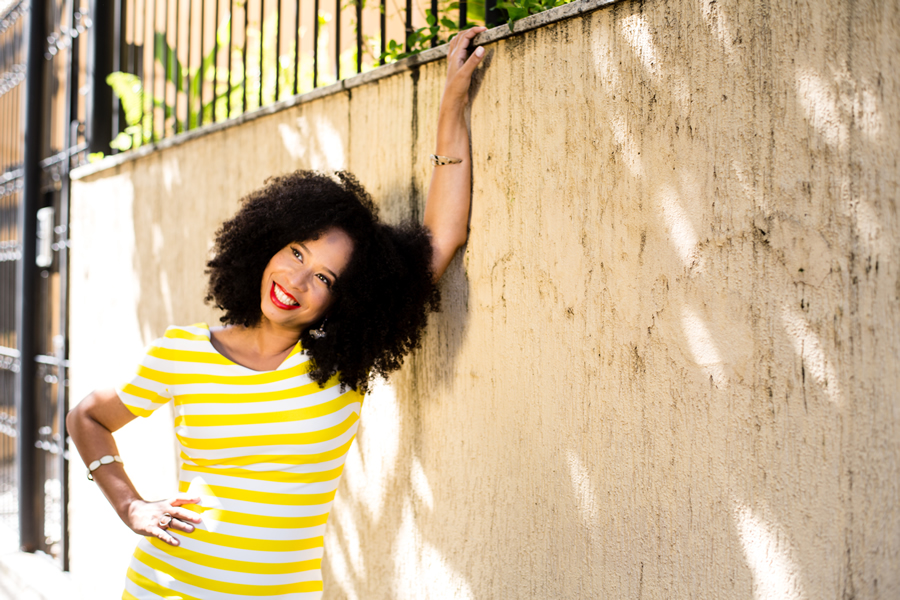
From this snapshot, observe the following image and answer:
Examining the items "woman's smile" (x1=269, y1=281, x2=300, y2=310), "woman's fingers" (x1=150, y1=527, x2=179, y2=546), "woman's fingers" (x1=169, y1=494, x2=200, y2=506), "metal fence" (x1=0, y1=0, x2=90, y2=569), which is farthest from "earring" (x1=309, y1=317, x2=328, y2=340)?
"metal fence" (x1=0, y1=0, x2=90, y2=569)

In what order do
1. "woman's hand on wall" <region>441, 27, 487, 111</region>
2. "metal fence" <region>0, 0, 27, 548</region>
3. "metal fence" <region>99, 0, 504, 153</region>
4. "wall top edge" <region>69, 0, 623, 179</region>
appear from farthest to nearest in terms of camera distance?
"metal fence" <region>0, 0, 27, 548</region> < "metal fence" <region>99, 0, 504, 153</region> < "woman's hand on wall" <region>441, 27, 487, 111</region> < "wall top edge" <region>69, 0, 623, 179</region>

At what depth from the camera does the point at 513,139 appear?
2.07 meters

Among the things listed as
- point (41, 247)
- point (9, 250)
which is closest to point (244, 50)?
point (41, 247)

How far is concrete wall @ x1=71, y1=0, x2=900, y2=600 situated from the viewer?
4.59ft

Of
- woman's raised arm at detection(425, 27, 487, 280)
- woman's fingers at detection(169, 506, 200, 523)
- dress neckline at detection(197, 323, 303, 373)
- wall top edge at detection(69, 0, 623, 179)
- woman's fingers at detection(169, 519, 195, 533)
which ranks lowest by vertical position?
woman's fingers at detection(169, 519, 195, 533)

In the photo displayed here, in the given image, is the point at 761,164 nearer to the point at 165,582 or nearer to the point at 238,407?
the point at 238,407

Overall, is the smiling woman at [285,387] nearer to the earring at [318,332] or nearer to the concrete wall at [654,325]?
the earring at [318,332]

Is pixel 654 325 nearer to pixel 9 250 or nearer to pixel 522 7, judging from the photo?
pixel 522 7

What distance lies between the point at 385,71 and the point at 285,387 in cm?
120

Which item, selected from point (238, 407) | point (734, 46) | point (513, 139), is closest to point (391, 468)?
point (238, 407)

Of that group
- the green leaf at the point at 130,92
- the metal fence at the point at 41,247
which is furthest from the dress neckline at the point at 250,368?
the metal fence at the point at 41,247

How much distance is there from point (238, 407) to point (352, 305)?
458 mm

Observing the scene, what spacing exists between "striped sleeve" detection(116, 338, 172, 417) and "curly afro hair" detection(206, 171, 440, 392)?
0.99ft

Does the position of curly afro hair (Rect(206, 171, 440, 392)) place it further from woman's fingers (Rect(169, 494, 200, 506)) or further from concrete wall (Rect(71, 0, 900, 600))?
woman's fingers (Rect(169, 494, 200, 506))
